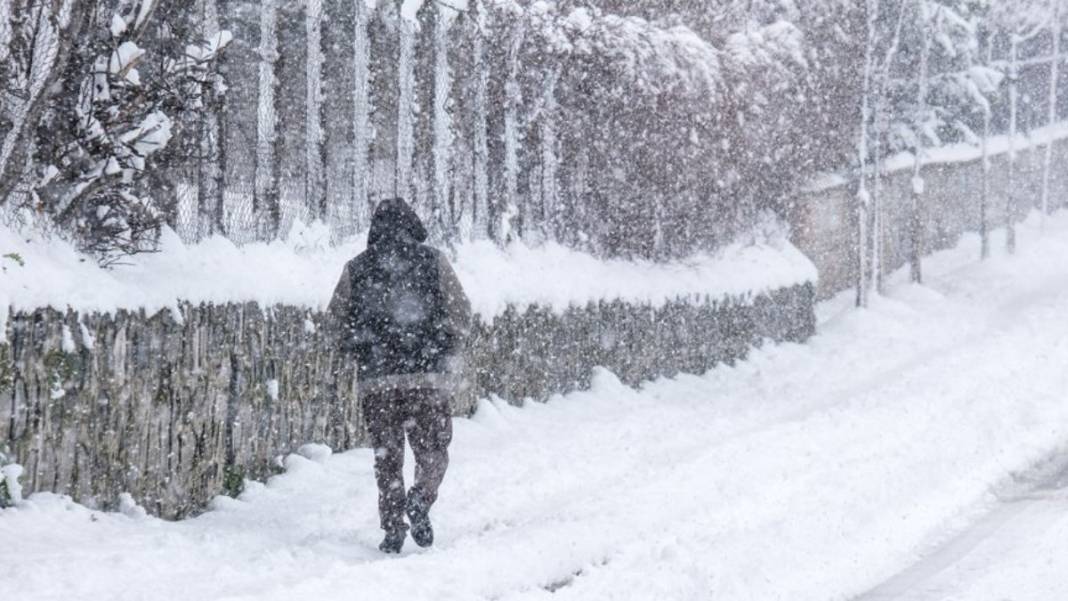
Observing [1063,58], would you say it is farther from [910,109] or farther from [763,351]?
[763,351]

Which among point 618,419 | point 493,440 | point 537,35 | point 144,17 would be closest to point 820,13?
point 537,35

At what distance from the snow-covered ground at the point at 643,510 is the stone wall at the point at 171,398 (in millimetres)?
213

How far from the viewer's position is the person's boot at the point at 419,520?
7.99 meters

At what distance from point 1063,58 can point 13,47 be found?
37634 mm

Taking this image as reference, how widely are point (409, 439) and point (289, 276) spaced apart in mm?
2859

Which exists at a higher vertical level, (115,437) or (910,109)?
(910,109)

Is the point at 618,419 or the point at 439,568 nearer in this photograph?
the point at 439,568

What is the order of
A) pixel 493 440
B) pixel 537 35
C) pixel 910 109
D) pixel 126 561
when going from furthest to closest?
pixel 910 109 < pixel 537 35 < pixel 493 440 < pixel 126 561

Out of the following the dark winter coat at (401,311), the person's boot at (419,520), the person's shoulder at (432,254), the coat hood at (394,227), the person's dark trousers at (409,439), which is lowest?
the person's boot at (419,520)

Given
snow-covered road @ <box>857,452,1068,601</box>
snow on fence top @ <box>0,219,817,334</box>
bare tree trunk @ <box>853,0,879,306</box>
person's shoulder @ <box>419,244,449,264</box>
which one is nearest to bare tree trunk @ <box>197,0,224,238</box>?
snow on fence top @ <box>0,219,817,334</box>

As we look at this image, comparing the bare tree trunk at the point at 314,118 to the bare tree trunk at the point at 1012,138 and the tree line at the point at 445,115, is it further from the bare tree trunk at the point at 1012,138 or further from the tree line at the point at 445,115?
the bare tree trunk at the point at 1012,138

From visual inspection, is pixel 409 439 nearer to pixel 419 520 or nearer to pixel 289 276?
pixel 419 520

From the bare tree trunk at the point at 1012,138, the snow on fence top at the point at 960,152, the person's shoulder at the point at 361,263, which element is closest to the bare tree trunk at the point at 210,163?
the person's shoulder at the point at 361,263

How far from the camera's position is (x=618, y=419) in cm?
1368
